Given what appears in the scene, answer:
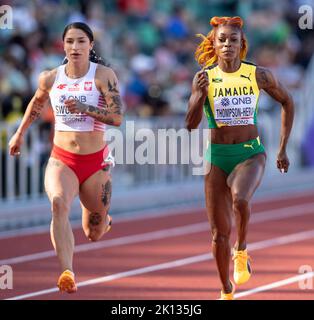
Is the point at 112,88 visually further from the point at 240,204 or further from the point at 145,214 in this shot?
the point at 145,214

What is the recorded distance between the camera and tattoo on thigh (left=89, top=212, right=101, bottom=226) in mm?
10234

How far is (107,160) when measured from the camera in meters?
10.1

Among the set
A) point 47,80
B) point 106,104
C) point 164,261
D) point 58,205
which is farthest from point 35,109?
point 164,261

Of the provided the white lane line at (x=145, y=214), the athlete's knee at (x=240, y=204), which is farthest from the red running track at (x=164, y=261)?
the athlete's knee at (x=240, y=204)

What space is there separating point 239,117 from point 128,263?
3.82m

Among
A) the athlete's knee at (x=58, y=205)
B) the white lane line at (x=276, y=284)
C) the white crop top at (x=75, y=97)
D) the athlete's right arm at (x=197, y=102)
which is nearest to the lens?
the athlete's right arm at (x=197, y=102)

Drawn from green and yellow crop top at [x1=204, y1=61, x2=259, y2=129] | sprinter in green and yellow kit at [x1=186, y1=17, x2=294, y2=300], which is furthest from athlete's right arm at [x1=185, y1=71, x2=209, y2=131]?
green and yellow crop top at [x1=204, y1=61, x2=259, y2=129]

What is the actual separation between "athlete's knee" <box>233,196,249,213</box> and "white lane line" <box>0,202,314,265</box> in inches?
163

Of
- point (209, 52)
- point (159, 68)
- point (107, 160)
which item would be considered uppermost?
point (159, 68)

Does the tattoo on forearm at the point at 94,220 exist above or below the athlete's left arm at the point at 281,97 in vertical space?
below

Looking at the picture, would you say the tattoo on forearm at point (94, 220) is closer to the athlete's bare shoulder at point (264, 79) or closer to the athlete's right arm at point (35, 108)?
the athlete's right arm at point (35, 108)

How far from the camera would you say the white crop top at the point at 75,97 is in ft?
31.9

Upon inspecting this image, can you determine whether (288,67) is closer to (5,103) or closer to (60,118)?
(5,103)

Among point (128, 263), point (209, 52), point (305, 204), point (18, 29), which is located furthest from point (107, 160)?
point (305, 204)
